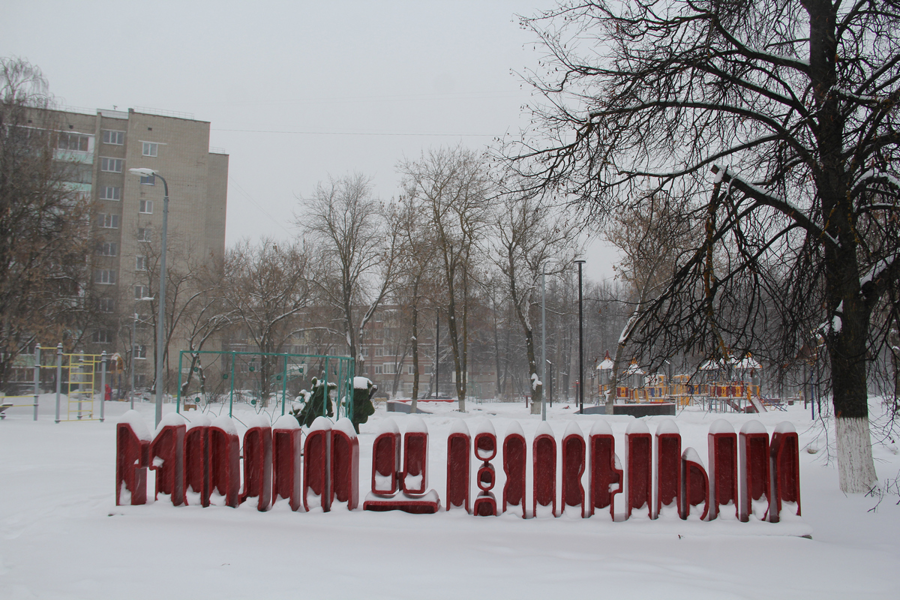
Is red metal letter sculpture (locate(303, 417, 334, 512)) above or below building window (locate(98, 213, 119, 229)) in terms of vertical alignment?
below

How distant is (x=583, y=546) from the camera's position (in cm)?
639

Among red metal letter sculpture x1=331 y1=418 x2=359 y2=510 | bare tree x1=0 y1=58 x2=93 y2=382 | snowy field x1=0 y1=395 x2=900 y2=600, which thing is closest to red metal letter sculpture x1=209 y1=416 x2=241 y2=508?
snowy field x1=0 y1=395 x2=900 y2=600

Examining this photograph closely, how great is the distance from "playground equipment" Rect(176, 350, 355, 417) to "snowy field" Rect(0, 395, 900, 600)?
10.7m

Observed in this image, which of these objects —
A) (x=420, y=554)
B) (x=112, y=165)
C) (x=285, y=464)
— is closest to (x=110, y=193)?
(x=112, y=165)

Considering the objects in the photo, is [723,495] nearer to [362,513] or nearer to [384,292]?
[362,513]

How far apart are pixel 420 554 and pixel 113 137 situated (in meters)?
63.4

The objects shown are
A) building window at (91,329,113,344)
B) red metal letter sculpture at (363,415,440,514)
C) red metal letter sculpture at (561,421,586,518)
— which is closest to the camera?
red metal letter sculpture at (561,421,586,518)

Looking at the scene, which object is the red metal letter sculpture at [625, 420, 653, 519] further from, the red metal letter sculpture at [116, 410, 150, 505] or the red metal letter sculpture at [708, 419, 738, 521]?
the red metal letter sculpture at [116, 410, 150, 505]

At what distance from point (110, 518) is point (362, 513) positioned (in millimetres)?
3020

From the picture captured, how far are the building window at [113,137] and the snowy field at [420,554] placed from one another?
5844 cm

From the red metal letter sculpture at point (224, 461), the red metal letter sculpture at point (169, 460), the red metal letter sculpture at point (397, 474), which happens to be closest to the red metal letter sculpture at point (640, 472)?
the red metal letter sculpture at point (397, 474)

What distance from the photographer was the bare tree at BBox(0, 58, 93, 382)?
26.0 m

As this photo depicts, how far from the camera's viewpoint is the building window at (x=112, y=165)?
57.6m

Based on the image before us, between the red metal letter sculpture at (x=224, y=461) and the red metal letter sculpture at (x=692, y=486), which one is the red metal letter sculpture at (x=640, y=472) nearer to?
the red metal letter sculpture at (x=692, y=486)
